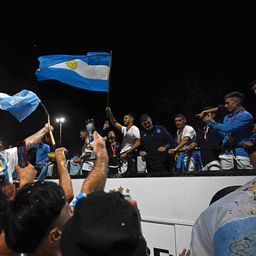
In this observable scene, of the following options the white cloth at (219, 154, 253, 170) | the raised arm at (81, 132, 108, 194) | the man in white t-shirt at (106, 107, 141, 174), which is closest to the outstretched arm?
the raised arm at (81, 132, 108, 194)

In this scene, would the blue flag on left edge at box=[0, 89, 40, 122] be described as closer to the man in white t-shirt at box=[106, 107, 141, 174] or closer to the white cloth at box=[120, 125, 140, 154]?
the man in white t-shirt at box=[106, 107, 141, 174]

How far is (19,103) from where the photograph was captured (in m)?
7.25

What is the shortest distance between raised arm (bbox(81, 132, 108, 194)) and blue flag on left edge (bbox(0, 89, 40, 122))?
13.0ft

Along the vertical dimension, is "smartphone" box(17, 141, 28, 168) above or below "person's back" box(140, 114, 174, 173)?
above

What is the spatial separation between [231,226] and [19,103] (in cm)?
651

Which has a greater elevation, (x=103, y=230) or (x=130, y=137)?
(x=103, y=230)

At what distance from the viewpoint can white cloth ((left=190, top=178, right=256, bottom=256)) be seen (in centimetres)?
133

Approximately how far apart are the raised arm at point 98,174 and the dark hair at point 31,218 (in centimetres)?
114

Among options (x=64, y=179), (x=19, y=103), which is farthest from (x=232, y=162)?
(x=19, y=103)

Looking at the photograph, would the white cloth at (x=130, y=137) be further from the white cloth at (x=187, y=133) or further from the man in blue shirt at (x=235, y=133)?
the man in blue shirt at (x=235, y=133)

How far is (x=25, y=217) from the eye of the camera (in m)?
1.79

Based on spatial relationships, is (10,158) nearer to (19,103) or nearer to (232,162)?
(19,103)

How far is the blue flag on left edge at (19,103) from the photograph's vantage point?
7.16 metres

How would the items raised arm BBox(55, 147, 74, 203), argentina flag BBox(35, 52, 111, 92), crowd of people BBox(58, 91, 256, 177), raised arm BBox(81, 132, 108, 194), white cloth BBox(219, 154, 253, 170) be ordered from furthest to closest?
argentina flag BBox(35, 52, 111, 92) → crowd of people BBox(58, 91, 256, 177) → white cloth BBox(219, 154, 253, 170) → raised arm BBox(55, 147, 74, 203) → raised arm BBox(81, 132, 108, 194)
